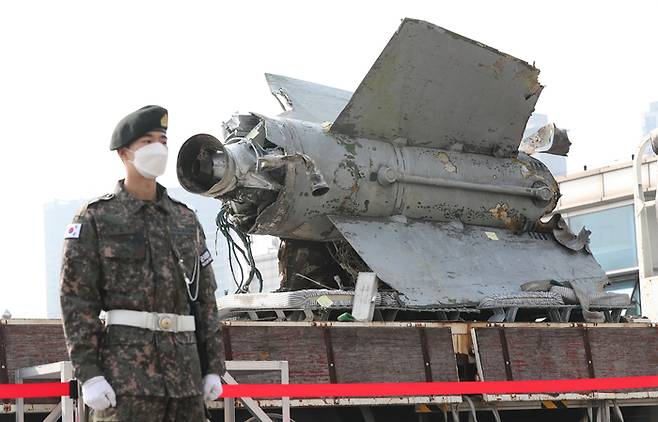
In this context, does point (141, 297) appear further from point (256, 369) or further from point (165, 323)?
point (256, 369)

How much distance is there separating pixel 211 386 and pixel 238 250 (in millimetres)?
6114

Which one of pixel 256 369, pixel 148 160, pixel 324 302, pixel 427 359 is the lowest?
pixel 256 369

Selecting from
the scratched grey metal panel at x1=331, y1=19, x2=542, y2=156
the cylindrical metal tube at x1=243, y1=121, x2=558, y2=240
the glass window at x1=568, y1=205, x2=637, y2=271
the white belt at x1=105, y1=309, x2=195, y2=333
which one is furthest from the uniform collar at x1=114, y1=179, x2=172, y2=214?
the glass window at x1=568, y1=205, x2=637, y2=271

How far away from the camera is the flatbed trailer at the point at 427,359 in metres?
8.90

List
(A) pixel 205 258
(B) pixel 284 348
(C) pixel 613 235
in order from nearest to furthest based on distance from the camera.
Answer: (A) pixel 205 258
(B) pixel 284 348
(C) pixel 613 235

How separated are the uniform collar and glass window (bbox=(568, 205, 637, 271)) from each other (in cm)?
1704

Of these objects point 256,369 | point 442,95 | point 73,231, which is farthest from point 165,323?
point 442,95

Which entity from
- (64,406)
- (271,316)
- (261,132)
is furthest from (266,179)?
(64,406)

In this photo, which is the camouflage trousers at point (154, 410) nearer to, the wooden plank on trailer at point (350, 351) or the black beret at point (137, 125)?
the black beret at point (137, 125)

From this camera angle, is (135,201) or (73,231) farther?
(135,201)

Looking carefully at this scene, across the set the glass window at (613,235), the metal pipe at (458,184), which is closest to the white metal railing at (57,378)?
the metal pipe at (458,184)

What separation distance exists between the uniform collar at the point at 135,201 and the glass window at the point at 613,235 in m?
17.0

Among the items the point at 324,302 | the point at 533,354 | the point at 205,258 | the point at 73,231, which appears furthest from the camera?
the point at 533,354

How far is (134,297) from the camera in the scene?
5.55m
